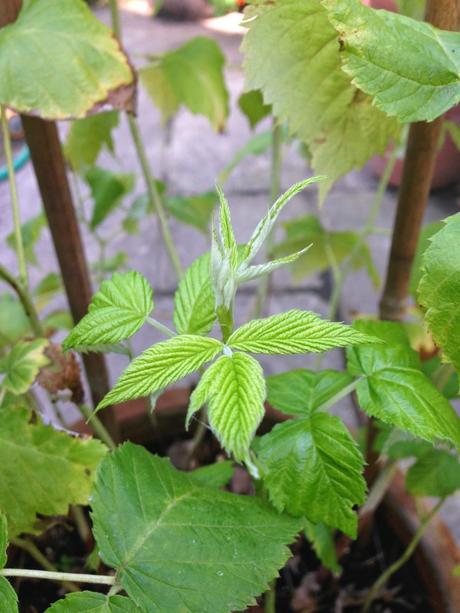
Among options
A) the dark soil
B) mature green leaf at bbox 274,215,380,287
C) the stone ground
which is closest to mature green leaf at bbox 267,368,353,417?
the dark soil

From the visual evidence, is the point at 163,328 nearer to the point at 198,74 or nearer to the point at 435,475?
the point at 435,475

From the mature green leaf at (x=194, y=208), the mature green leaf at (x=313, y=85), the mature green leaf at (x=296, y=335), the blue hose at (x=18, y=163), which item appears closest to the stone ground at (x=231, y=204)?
the blue hose at (x=18, y=163)

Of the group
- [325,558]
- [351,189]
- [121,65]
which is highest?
[121,65]

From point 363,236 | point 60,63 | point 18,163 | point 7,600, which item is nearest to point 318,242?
point 363,236

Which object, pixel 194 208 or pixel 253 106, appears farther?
pixel 194 208

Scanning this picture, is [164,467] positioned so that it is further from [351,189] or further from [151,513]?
[351,189]

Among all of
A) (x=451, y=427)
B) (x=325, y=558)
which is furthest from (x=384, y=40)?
(x=325, y=558)

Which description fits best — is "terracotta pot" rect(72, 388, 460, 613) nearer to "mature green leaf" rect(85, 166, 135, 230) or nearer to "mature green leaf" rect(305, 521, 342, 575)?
"mature green leaf" rect(305, 521, 342, 575)
